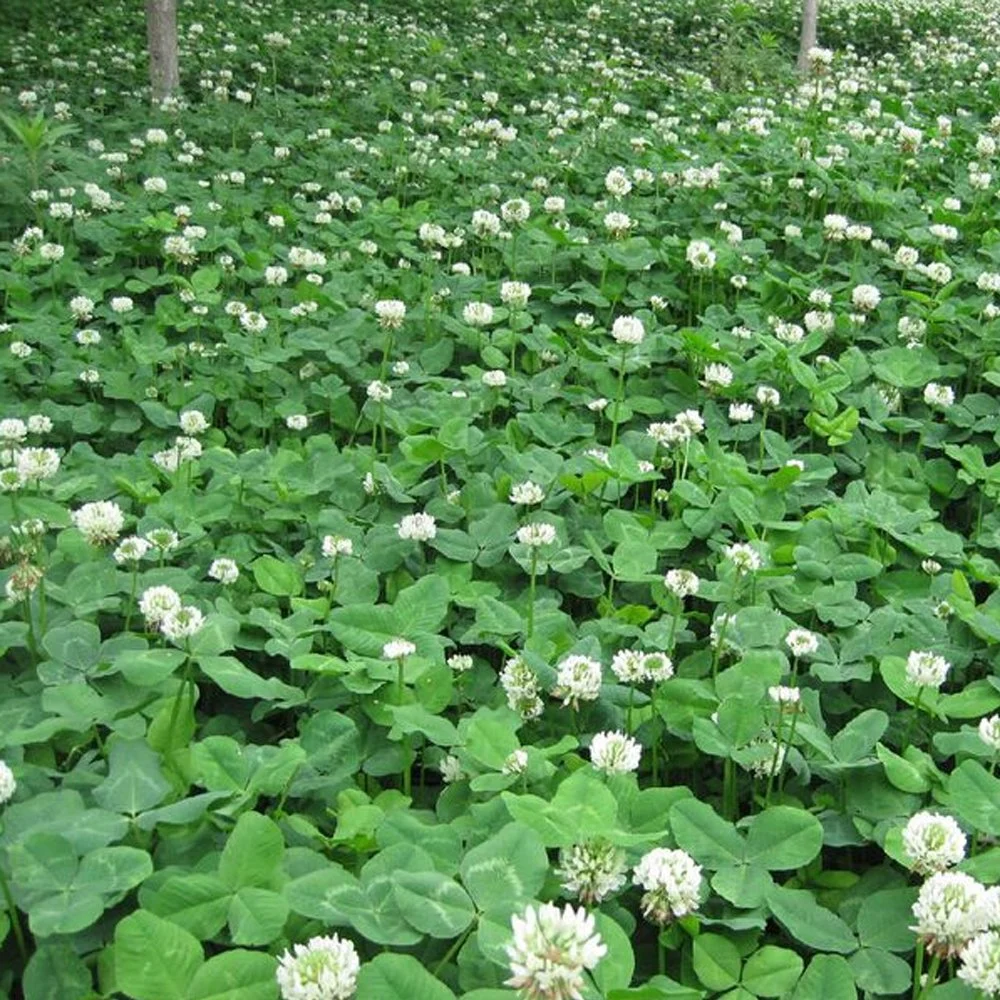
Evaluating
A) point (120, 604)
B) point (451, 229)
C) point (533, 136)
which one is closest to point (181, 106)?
point (533, 136)

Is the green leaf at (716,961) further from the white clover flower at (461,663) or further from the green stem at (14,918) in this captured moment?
the green stem at (14,918)

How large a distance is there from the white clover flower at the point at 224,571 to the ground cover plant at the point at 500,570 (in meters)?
0.01

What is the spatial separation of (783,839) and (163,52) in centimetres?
676

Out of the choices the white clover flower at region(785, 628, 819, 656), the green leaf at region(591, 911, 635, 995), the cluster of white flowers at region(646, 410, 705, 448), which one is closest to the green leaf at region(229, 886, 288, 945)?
the green leaf at region(591, 911, 635, 995)

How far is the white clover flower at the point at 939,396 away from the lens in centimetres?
356

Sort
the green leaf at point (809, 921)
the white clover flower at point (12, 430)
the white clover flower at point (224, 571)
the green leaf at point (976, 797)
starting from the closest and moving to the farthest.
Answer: the green leaf at point (809, 921) < the green leaf at point (976, 797) < the white clover flower at point (224, 571) < the white clover flower at point (12, 430)

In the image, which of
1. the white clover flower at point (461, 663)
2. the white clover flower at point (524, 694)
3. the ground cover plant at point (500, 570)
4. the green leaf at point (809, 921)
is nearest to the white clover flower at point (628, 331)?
the ground cover plant at point (500, 570)

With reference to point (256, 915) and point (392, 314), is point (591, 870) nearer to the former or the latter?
point (256, 915)

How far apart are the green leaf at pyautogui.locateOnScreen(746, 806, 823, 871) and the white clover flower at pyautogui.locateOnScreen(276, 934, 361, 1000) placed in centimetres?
71

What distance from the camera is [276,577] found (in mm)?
2641

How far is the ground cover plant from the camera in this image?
1.65 meters

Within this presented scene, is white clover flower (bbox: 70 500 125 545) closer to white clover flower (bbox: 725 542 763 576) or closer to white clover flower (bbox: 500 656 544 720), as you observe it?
white clover flower (bbox: 500 656 544 720)

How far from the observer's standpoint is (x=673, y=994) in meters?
1.48

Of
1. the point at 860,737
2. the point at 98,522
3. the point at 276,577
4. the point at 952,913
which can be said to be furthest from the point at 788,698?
the point at 98,522
